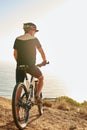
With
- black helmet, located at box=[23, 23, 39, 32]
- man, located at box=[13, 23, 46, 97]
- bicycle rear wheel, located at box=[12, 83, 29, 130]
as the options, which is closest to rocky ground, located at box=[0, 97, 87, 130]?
bicycle rear wheel, located at box=[12, 83, 29, 130]

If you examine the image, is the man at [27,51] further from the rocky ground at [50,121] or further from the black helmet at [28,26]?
the rocky ground at [50,121]

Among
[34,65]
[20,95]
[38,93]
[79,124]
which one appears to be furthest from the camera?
[79,124]

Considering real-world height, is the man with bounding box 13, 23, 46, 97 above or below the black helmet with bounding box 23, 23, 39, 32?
below

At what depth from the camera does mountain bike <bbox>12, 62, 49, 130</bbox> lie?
26.3 ft

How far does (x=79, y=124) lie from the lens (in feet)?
33.7

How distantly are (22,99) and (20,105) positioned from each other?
0.24 m

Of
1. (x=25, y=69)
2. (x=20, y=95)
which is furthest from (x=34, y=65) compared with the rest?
(x=20, y=95)

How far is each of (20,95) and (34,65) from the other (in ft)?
3.24

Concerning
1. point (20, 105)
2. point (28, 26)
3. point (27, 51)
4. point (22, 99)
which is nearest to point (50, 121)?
point (22, 99)

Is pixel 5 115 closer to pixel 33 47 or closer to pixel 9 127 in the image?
pixel 9 127

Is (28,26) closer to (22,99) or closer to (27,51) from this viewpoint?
(27,51)

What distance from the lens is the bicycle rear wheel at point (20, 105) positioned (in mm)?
7969

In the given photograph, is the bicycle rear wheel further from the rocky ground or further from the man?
the man

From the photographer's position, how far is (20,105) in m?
8.34
